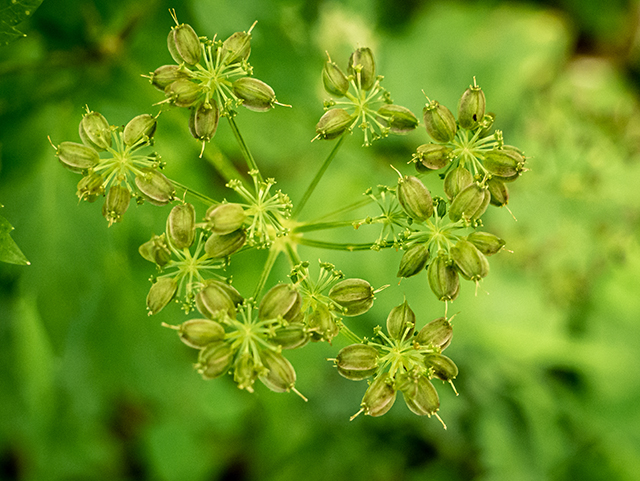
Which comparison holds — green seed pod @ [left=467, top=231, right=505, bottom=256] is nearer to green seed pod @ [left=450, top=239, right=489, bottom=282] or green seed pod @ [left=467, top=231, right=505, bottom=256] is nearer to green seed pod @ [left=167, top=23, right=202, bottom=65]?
green seed pod @ [left=450, top=239, right=489, bottom=282]

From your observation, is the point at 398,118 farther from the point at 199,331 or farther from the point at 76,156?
the point at 76,156

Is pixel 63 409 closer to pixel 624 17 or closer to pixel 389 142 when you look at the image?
pixel 389 142

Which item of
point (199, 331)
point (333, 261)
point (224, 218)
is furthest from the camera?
point (333, 261)

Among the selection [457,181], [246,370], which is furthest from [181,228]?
[457,181]

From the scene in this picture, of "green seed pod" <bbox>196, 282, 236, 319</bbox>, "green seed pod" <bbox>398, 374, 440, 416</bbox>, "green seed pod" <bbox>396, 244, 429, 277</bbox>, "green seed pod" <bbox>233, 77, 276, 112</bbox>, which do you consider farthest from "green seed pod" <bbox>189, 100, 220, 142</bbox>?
"green seed pod" <bbox>398, 374, 440, 416</bbox>

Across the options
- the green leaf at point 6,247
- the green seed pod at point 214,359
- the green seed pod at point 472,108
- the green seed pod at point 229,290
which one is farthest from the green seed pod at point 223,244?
the green seed pod at point 472,108

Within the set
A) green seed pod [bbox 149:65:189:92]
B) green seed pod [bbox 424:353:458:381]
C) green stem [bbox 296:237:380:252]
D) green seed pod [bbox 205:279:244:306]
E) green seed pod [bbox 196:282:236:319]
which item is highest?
green seed pod [bbox 149:65:189:92]

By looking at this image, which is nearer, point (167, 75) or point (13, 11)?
point (13, 11)
